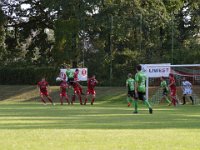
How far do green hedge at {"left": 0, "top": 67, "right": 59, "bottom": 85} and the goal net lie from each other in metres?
12.3

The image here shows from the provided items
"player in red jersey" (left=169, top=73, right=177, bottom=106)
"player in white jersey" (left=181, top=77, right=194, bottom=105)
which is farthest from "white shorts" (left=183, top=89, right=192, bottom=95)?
"player in red jersey" (left=169, top=73, right=177, bottom=106)

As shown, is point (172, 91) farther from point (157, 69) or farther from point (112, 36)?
point (112, 36)

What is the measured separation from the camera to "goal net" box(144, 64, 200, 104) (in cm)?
4256

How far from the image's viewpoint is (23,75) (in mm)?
54969

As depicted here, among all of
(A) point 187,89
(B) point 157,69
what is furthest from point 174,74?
(A) point 187,89

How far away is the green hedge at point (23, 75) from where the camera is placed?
53.9m

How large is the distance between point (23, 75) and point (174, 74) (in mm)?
16857

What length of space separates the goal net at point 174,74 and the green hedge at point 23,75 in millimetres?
12342

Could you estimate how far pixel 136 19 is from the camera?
53.2 meters

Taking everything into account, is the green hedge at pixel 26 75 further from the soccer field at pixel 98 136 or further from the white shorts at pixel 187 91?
the soccer field at pixel 98 136

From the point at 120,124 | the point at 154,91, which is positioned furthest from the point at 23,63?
the point at 120,124

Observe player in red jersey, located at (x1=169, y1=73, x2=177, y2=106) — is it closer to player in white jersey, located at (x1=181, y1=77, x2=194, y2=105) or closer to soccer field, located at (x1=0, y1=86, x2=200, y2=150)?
player in white jersey, located at (x1=181, y1=77, x2=194, y2=105)

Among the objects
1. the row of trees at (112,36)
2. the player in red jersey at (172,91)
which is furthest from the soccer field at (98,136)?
the row of trees at (112,36)

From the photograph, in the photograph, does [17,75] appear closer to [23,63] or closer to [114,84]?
[23,63]
